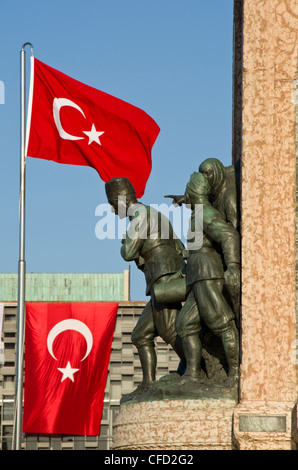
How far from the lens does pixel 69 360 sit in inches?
1919

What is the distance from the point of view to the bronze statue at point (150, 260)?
14016mm

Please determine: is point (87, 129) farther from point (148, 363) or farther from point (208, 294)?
point (208, 294)

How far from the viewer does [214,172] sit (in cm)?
1366

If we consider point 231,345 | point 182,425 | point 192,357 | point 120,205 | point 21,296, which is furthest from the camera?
point 21,296

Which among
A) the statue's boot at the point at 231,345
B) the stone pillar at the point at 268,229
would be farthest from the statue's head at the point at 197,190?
the statue's boot at the point at 231,345

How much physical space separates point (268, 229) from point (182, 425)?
2.50 m

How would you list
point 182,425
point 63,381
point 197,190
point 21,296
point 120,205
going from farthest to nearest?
point 63,381, point 21,296, point 120,205, point 197,190, point 182,425

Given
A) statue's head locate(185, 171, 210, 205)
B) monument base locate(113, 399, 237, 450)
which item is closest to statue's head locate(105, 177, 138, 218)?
statue's head locate(185, 171, 210, 205)

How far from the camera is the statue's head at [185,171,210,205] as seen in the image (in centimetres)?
1357

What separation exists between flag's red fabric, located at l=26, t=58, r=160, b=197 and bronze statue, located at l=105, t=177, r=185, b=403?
5.38 metres

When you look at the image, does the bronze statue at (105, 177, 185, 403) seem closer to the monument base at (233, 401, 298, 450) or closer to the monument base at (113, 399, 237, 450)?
the monument base at (113, 399, 237, 450)

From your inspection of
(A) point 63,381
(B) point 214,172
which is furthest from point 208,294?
(A) point 63,381

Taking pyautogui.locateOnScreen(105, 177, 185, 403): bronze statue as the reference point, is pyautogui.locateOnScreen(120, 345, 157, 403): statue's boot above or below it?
below
